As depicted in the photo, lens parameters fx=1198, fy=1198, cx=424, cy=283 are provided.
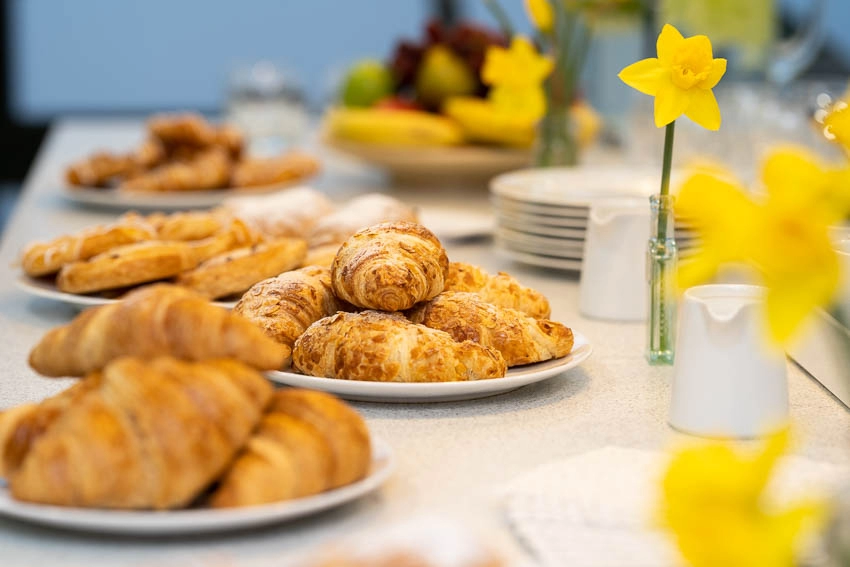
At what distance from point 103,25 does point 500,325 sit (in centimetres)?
529

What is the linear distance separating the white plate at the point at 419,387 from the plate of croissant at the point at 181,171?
50.8 inches

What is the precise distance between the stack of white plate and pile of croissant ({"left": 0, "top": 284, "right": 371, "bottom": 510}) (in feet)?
3.15

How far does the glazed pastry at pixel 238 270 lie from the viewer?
1462 millimetres

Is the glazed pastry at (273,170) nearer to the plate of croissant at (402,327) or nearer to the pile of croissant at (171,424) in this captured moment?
the plate of croissant at (402,327)

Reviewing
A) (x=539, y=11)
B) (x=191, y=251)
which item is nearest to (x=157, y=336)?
(x=191, y=251)

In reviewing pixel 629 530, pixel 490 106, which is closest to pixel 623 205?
pixel 629 530

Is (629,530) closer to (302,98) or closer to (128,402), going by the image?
(128,402)

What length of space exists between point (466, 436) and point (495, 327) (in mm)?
154

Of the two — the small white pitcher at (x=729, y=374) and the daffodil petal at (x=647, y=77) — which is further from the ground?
the daffodil petal at (x=647, y=77)

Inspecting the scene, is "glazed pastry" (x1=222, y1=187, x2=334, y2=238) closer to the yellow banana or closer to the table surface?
the table surface

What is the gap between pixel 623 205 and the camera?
1495 millimetres

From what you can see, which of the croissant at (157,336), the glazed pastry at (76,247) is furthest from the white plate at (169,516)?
the glazed pastry at (76,247)

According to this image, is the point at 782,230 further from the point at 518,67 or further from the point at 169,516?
the point at 518,67

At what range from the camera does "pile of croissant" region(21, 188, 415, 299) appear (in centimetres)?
146
